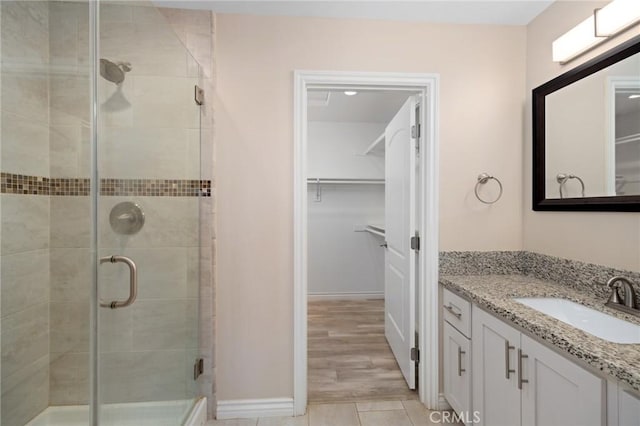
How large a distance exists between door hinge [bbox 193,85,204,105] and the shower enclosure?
0.21 m

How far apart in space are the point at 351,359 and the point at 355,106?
2563 millimetres

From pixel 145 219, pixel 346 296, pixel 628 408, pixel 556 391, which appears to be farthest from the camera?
pixel 346 296

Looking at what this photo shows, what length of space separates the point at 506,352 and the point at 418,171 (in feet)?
3.78

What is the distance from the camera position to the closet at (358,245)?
225cm

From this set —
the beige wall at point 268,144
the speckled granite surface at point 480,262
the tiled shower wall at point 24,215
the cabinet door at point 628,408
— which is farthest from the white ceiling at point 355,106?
the cabinet door at point 628,408

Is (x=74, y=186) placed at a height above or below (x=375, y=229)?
above

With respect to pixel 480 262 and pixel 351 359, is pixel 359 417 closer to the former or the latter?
pixel 351 359

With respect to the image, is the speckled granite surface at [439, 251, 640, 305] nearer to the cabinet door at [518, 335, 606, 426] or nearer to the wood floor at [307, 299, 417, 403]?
the cabinet door at [518, 335, 606, 426]

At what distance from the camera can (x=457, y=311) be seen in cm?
175

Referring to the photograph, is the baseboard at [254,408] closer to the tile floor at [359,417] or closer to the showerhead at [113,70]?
the tile floor at [359,417]

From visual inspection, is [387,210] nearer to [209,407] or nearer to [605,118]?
[605,118]

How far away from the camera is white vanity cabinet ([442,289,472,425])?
1646 mm

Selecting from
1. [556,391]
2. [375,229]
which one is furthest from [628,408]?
[375,229]

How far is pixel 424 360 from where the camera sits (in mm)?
1978
